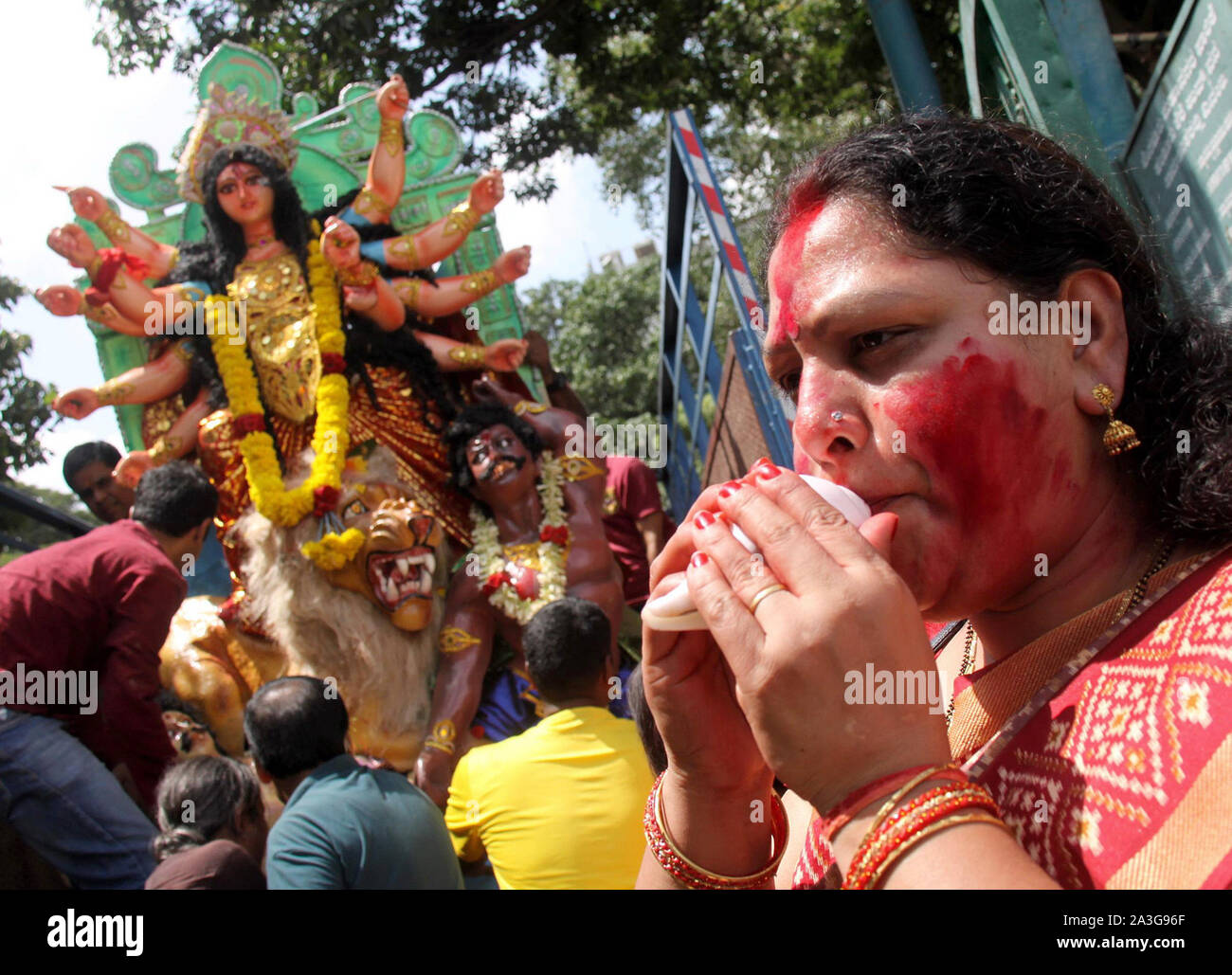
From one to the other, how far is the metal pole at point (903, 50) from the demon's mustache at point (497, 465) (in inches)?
97.5

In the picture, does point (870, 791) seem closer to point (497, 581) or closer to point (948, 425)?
point (948, 425)

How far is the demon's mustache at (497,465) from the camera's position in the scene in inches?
176

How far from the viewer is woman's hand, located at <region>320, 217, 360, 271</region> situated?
4.44m

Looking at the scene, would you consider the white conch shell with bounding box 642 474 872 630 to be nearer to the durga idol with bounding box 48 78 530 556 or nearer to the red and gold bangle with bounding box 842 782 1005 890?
the red and gold bangle with bounding box 842 782 1005 890

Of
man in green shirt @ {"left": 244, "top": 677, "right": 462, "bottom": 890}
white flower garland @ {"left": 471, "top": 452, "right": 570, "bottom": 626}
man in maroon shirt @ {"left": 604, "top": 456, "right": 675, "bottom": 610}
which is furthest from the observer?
man in maroon shirt @ {"left": 604, "top": 456, "right": 675, "bottom": 610}

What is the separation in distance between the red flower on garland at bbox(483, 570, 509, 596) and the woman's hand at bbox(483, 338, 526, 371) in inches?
43.7

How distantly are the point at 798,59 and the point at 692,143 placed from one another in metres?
5.58

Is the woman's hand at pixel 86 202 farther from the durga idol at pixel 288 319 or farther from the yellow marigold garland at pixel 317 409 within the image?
the yellow marigold garland at pixel 317 409

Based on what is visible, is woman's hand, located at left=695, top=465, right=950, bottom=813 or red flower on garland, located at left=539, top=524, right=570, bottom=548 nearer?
woman's hand, located at left=695, top=465, right=950, bottom=813

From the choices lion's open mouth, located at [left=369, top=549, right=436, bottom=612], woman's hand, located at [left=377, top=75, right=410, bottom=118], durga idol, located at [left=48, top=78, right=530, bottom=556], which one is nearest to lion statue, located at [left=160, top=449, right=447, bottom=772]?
lion's open mouth, located at [left=369, top=549, right=436, bottom=612]

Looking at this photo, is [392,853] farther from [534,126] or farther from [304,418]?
[534,126]

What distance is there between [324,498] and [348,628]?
0.57m

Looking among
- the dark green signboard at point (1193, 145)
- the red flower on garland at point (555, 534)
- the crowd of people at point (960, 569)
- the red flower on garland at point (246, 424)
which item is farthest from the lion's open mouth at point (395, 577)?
the crowd of people at point (960, 569)

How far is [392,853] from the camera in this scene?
2.66 m
